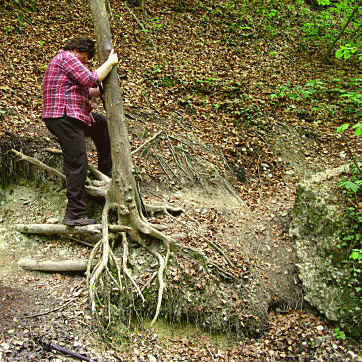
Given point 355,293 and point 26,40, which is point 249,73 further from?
point 355,293

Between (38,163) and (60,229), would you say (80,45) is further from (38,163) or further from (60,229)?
(60,229)

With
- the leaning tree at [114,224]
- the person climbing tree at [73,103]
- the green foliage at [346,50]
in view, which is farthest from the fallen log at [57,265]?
the green foliage at [346,50]

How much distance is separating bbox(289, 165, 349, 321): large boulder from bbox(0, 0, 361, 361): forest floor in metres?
0.21

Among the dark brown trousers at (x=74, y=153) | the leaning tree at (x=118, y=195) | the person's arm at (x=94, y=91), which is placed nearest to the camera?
the leaning tree at (x=118, y=195)

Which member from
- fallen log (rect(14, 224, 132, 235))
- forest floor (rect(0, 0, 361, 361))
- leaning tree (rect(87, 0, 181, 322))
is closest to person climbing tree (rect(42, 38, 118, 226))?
fallen log (rect(14, 224, 132, 235))

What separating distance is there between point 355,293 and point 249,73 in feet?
21.9

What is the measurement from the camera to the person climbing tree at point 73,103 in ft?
14.4

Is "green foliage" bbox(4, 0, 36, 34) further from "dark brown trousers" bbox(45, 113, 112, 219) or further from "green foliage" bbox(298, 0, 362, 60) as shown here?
"green foliage" bbox(298, 0, 362, 60)

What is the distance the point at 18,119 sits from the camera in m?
6.17

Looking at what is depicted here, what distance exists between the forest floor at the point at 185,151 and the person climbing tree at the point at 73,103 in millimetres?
1063

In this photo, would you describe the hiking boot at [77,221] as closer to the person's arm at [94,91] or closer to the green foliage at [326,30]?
the person's arm at [94,91]

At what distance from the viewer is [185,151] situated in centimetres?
716

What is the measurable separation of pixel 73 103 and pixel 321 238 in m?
4.51

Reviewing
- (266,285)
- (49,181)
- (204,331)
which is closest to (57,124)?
(49,181)
